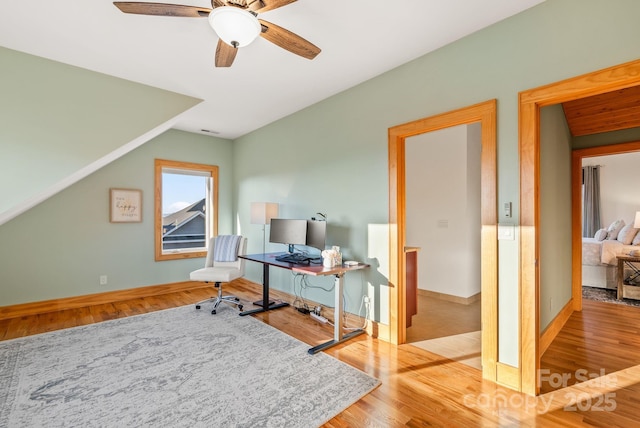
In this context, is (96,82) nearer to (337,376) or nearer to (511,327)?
(337,376)

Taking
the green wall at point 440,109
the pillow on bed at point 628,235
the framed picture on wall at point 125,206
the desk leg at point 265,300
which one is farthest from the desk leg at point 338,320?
the pillow on bed at point 628,235

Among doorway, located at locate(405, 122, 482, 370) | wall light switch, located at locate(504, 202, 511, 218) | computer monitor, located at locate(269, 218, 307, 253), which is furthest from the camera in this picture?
doorway, located at locate(405, 122, 482, 370)

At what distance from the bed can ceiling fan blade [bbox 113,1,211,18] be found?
6.62 meters

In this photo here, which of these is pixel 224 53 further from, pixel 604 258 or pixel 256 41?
pixel 604 258

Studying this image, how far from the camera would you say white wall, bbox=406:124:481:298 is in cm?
444

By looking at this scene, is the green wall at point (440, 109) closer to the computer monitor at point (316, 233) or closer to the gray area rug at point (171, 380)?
the computer monitor at point (316, 233)

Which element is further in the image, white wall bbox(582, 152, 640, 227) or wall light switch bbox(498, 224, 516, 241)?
white wall bbox(582, 152, 640, 227)

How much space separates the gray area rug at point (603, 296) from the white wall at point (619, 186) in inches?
136

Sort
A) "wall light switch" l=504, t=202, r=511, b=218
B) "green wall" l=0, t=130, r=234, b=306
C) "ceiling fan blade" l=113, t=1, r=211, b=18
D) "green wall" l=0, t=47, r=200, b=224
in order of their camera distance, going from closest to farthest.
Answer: "ceiling fan blade" l=113, t=1, r=211, b=18 → "wall light switch" l=504, t=202, r=511, b=218 → "green wall" l=0, t=47, r=200, b=224 → "green wall" l=0, t=130, r=234, b=306

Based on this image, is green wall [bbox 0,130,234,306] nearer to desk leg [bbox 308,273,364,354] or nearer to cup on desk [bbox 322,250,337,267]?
cup on desk [bbox 322,250,337,267]

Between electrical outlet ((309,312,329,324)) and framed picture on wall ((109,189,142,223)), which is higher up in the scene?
framed picture on wall ((109,189,142,223))

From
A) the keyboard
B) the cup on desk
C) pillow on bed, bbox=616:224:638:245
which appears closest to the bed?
pillow on bed, bbox=616:224:638:245

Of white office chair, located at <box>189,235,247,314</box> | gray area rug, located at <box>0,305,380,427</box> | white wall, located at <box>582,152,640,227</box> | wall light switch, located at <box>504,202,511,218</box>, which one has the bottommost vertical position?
gray area rug, located at <box>0,305,380,427</box>

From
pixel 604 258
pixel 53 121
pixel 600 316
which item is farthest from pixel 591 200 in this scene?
pixel 53 121
